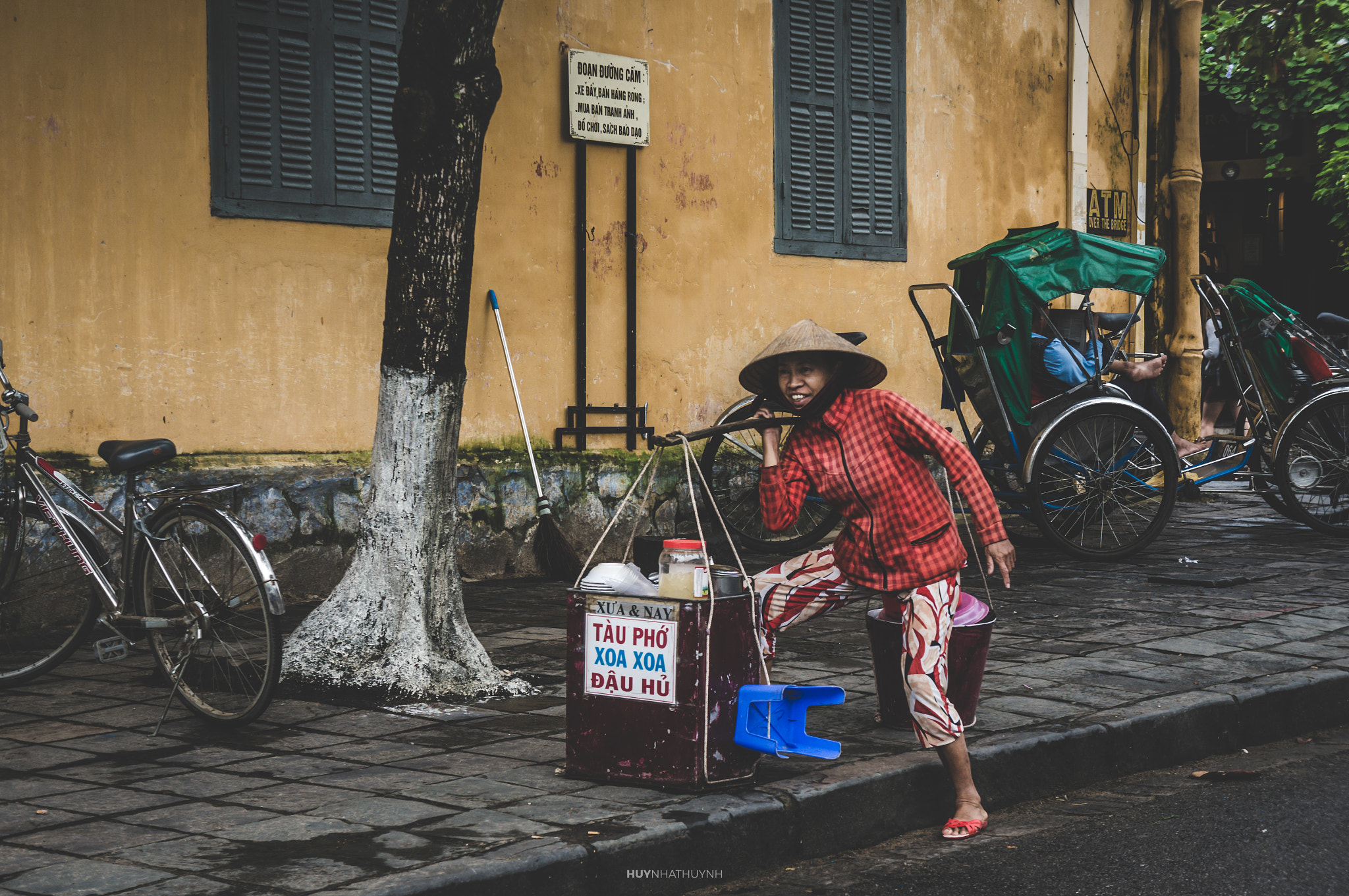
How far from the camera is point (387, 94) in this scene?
768cm

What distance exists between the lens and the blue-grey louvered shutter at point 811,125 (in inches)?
367

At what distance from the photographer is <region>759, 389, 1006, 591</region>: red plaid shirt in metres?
3.91

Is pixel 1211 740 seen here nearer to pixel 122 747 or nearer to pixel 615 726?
pixel 615 726

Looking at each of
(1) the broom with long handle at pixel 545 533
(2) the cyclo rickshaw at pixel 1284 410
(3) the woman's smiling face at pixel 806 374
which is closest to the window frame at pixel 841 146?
(2) the cyclo rickshaw at pixel 1284 410

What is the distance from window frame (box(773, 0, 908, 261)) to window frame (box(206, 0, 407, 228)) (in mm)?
2761

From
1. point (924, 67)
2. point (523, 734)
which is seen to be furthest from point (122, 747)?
→ point (924, 67)

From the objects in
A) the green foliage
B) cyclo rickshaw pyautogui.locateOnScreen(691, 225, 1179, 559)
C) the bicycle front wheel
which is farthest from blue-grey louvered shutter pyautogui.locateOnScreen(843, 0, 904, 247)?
the green foliage

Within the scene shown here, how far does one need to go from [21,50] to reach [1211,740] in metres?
6.12

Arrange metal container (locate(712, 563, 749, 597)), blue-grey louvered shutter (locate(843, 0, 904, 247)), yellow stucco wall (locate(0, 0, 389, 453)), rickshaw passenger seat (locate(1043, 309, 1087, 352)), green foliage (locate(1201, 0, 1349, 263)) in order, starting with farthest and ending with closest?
green foliage (locate(1201, 0, 1349, 263))
blue-grey louvered shutter (locate(843, 0, 904, 247))
rickshaw passenger seat (locate(1043, 309, 1087, 352))
yellow stucco wall (locate(0, 0, 389, 453))
metal container (locate(712, 563, 749, 597))

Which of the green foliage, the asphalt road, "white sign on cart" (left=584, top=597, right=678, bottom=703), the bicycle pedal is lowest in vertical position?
the asphalt road

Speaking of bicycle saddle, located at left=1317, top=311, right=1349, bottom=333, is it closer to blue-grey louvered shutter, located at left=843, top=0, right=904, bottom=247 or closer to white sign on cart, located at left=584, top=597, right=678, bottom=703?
blue-grey louvered shutter, located at left=843, top=0, right=904, bottom=247

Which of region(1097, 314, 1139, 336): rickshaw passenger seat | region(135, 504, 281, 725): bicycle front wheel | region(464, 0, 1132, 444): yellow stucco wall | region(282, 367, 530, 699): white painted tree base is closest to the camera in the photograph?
region(135, 504, 281, 725): bicycle front wheel

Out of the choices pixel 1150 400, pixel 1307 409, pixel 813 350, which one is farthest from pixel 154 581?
pixel 1307 409

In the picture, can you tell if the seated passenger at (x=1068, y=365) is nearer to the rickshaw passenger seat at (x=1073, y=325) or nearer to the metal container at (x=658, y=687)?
the rickshaw passenger seat at (x=1073, y=325)
